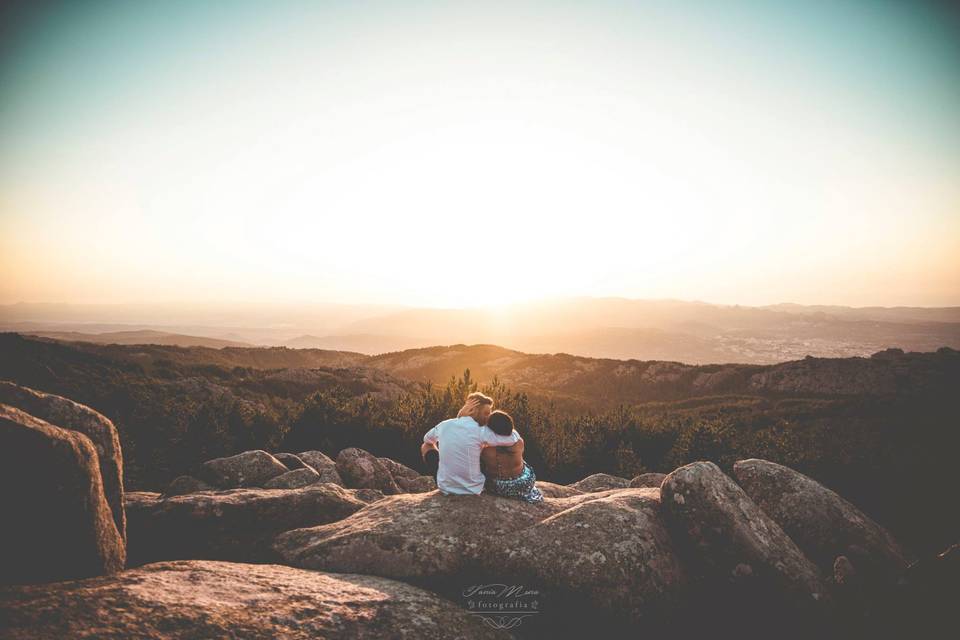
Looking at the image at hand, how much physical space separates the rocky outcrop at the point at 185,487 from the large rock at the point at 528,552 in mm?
3487

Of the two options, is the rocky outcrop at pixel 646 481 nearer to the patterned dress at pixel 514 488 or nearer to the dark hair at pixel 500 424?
the patterned dress at pixel 514 488

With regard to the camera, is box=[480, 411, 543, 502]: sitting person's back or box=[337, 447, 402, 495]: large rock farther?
box=[337, 447, 402, 495]: large rock

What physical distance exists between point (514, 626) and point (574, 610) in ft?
2.46

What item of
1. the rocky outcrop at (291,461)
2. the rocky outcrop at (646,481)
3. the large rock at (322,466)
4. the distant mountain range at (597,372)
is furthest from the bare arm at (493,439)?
the distant mountain range at (597,372)

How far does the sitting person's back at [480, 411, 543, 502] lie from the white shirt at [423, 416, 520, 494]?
5.2 inches

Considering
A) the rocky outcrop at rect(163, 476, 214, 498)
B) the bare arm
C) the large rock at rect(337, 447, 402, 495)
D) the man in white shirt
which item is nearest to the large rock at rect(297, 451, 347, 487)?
the large rock at rect(337, 447, 402, 495)

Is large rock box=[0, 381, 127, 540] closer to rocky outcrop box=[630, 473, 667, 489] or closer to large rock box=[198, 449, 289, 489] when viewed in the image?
large rock box=[198, 449, 289, 489]

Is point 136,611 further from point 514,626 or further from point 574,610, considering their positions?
point 574,610

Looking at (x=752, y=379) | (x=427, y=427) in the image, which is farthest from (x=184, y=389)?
(x=752, y=379)

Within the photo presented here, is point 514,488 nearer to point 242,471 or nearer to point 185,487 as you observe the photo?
point 242,471

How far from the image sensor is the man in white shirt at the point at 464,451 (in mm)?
6816

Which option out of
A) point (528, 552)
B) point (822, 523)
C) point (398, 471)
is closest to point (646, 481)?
point (822, 523)

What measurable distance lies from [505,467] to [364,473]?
5092mm

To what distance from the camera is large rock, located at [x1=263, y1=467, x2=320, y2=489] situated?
8.87 meters
